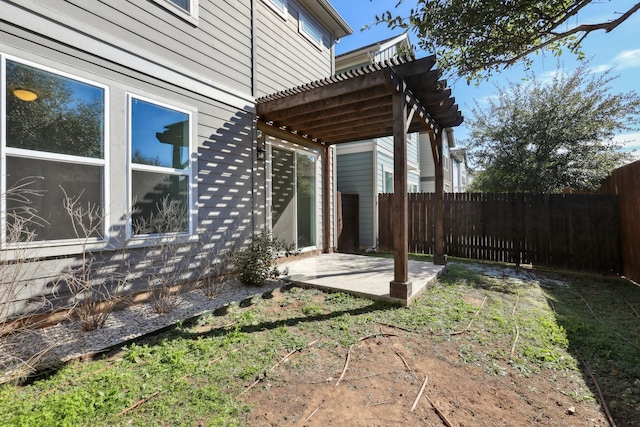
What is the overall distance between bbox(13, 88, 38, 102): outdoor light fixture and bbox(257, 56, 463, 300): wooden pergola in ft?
9.99

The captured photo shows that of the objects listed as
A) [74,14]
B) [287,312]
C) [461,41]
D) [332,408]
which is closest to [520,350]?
[332,408]

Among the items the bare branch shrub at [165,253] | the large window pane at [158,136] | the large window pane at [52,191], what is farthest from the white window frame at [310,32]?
the large window pane at [52,191]

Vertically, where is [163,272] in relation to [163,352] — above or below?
above

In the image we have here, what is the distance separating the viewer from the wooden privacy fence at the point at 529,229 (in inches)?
227

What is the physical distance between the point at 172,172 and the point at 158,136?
494 millimetres

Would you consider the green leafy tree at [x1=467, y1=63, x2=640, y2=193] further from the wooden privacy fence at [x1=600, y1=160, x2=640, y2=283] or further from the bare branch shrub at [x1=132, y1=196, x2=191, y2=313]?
the bare branch shrub at [x1=132, y1=196, x2=191, y2=313]

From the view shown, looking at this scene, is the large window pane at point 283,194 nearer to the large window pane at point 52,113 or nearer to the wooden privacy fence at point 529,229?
the wooden privacy fence at point 529,229

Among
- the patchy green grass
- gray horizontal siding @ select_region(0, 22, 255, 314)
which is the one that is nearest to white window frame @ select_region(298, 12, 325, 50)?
gray horizontal siding @ select_region(0, 22, 255, 314)

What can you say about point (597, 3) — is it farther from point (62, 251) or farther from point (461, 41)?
point (62, 251)

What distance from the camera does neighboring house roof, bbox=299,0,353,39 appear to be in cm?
651

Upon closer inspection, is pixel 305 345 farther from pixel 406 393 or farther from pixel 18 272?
pixel 18 272

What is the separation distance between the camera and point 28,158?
2.69 m

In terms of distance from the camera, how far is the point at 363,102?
468cm

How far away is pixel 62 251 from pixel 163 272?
1050mm
